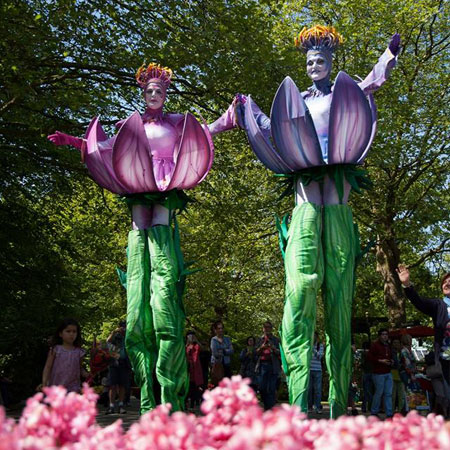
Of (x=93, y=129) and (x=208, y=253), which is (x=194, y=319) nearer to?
(x=208, y=253)

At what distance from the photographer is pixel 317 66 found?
18.4 ft

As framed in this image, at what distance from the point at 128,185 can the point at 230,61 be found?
660 centimetres

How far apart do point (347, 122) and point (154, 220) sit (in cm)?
172

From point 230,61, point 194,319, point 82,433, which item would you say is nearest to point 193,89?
point 230,61

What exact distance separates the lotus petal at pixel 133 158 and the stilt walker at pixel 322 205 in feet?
2.99

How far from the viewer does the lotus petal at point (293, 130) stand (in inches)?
205

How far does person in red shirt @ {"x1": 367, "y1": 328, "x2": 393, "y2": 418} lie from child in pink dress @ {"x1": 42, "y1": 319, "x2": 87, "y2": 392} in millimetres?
5955

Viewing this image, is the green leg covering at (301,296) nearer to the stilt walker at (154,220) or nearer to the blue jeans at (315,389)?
the stilt walker at (154,220)

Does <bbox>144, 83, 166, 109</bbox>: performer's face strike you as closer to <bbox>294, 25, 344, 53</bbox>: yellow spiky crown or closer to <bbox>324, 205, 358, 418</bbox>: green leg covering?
<bbox>294, 25, 344, 53</bbox>: yellow spiky crown

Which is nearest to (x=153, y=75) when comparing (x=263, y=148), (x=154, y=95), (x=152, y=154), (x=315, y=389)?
(x=154, y=95)

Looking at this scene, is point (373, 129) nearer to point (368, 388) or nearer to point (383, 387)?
point (383, 387)

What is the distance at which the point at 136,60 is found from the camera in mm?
11570

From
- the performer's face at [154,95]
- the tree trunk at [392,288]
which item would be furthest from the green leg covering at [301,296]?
the tree trunk at [392,288]

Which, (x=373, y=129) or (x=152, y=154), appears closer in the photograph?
(x=373, y=129)
